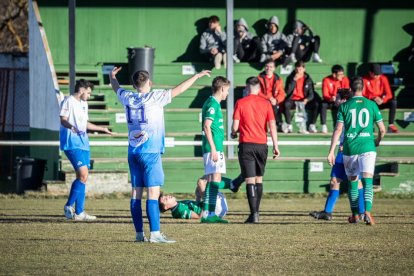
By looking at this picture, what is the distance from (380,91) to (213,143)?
984 centimetres

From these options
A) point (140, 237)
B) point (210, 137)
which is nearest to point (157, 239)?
point (140, 237)

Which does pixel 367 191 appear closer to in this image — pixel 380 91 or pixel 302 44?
pixel 380 91

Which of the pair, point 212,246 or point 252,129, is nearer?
point 212,246

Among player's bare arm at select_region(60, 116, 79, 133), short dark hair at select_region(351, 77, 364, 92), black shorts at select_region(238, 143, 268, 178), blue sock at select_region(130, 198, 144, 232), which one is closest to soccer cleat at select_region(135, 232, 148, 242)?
blue sock at select_region(130, 198, 144, 232)

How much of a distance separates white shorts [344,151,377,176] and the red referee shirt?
1283 mm

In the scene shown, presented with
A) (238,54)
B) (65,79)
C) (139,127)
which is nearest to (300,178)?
(238,54)

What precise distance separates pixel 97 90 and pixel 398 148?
6.98 meters

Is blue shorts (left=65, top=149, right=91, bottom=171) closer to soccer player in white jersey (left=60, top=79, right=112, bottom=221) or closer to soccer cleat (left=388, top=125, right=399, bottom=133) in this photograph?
soccer player in white jersey (left=60, top=79, right=112, bottom=221)

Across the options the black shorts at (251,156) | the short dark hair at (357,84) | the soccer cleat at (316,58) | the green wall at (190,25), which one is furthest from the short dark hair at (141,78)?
the green wall at (190,25)

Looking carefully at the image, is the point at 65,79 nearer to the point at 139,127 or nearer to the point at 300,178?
the point at 300,178

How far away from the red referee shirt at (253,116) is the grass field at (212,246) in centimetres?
127

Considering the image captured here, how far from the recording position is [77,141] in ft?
49.2

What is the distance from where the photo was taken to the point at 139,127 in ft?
37.4

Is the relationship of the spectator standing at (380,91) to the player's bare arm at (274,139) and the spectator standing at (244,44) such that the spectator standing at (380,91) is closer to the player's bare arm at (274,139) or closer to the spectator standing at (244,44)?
the spectator standing at (244,44)
